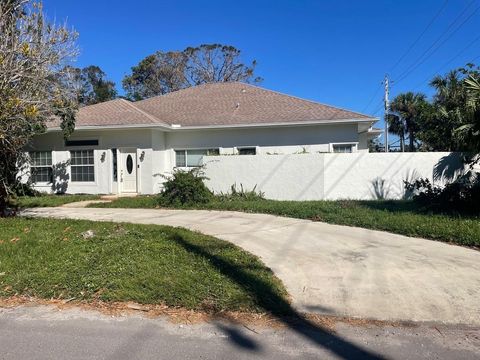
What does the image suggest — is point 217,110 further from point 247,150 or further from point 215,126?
point 247,150

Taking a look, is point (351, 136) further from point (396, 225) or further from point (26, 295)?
point (26, 295)

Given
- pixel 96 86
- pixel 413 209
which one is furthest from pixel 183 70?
pixel 413 209

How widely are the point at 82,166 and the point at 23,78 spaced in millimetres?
10403

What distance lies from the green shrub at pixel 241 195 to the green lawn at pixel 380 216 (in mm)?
684

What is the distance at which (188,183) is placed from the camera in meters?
14.4

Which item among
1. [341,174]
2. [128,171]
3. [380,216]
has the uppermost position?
[128,171]

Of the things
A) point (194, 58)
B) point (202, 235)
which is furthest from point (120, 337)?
point (194, 58)

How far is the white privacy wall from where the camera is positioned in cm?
1484

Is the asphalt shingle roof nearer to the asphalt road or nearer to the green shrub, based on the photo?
the green shrub

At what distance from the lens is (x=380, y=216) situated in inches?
415

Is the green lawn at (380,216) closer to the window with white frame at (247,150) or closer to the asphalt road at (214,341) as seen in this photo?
the asphalt road at (214,341)

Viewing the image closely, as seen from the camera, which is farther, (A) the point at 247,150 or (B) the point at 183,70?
(B) the point at 183,70

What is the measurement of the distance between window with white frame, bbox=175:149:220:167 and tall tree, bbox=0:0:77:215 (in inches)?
350

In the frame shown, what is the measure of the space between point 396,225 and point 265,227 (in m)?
2.91
